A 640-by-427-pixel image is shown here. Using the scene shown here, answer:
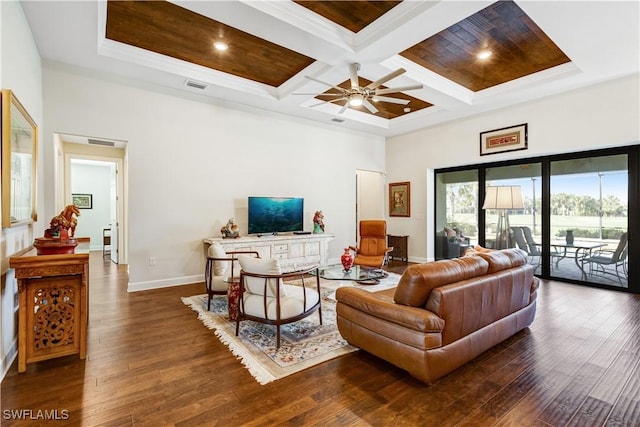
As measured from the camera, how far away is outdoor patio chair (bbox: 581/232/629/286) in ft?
15.9

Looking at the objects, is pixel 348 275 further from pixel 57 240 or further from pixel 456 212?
pixel 456 212

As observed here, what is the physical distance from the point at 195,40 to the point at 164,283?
362cm

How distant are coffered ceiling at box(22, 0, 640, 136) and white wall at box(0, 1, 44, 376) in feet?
0.96

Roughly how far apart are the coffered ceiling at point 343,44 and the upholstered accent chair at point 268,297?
221 cm

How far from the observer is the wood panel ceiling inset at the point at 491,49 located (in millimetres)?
3430

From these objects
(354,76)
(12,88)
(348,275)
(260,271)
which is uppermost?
(354,76)

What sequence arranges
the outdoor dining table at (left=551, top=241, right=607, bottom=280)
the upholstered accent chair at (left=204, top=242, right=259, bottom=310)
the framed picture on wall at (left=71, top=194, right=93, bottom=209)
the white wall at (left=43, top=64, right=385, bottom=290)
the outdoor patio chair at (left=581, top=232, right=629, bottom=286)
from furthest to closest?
1. the framed picture on wall at (left=71, top=194, right=93, bottom=209)
2. the outdoor dining table at (left=551, top=241, right=607, bottom=280)
3. the outdoor patio chair at (left=581, top=232, right=629, bottom=286)
4. the white wall at (left=43, top=64, right=385, bottom=290)
5. the upholstered accent chair at (left=204, top=242, right=259, bottom=310)

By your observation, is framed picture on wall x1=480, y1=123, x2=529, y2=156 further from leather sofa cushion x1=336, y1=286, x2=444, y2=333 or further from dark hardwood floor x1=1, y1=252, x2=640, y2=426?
leather sofa cushion x1=336, y1=286, x2=444, y2=333

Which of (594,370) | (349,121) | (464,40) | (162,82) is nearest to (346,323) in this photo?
(594,370)

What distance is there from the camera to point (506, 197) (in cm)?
481

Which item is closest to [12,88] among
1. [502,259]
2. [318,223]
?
[502,259]

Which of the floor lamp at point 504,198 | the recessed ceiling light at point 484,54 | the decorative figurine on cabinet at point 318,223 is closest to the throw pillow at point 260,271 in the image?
the decorative figurine on cabinet at point 318,223

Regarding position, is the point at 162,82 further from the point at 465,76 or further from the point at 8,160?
the point at 465,76

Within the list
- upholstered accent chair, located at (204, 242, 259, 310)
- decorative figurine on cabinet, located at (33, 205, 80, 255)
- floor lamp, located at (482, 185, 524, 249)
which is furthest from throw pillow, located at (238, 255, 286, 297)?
floor lamp, located at (482, 185, 524, 249)
